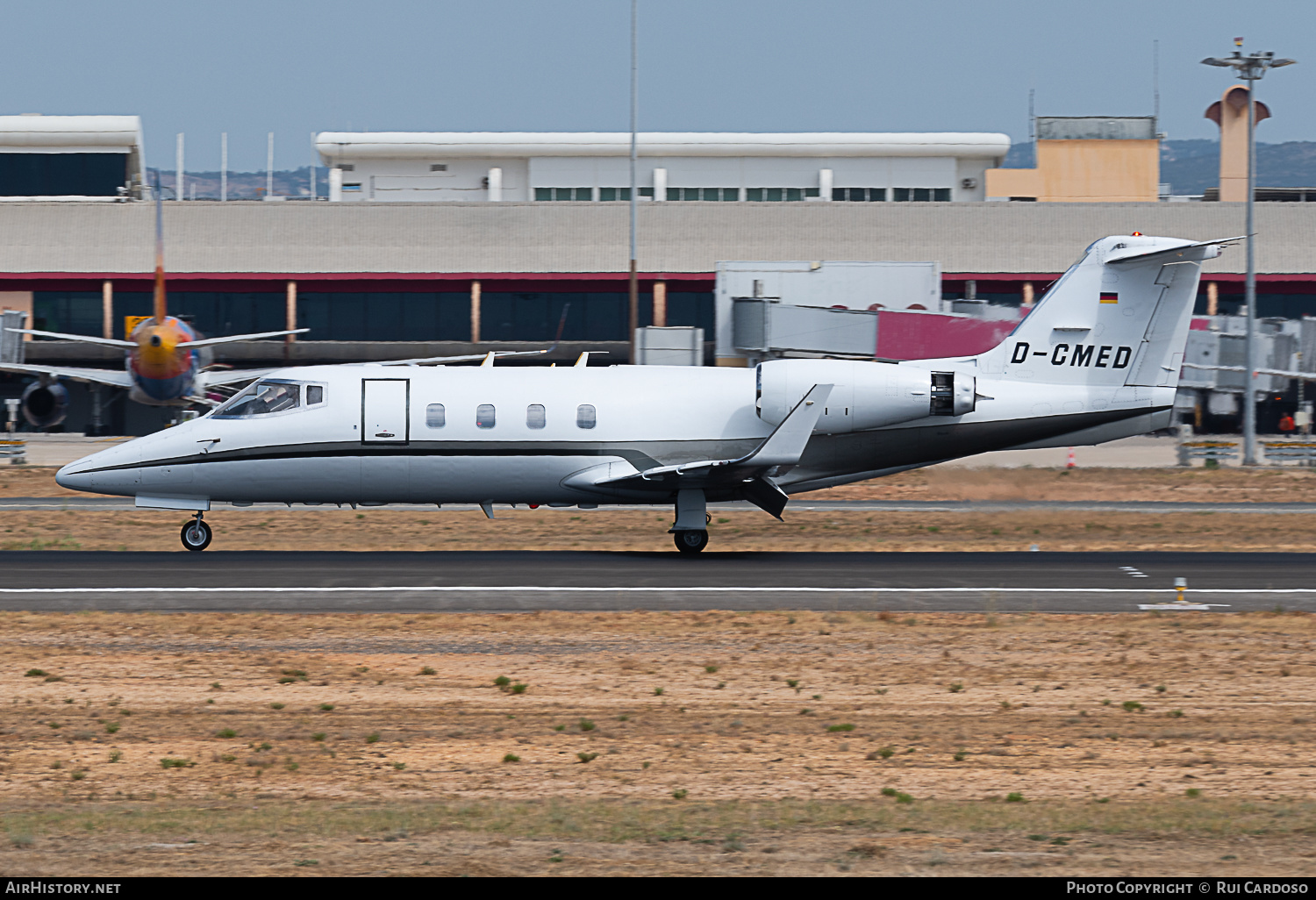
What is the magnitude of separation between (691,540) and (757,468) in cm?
225

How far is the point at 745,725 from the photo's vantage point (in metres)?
13.2

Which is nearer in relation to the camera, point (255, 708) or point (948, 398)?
point (255, 708)

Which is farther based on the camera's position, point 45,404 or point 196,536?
point 45,404

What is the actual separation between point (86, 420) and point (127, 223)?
11.0m

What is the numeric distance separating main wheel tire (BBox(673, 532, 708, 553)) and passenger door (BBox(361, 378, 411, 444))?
544 cm

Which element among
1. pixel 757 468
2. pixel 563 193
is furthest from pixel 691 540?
pixel 563 193

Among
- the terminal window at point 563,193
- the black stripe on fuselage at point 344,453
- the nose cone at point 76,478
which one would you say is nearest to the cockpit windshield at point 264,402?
the black stripe on fuselage at point 344,453

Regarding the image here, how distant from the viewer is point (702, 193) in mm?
88250

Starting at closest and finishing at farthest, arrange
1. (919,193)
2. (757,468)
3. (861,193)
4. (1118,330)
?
1. (757,468)
2. (1118,330)
3. (919,193)
4. (861,193)

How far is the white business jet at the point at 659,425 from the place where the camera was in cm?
2514

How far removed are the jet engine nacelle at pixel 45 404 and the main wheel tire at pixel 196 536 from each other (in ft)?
128

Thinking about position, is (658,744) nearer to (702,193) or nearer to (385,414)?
(385,414)
